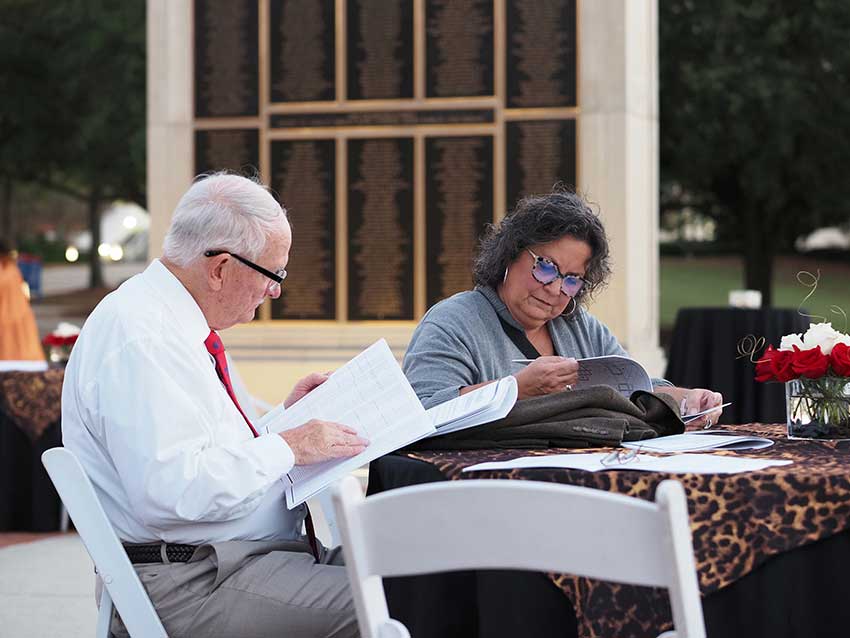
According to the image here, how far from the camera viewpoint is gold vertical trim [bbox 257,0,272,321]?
9773 mm

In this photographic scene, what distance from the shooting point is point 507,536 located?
6.88ft

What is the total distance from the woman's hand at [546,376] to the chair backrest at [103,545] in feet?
3.48

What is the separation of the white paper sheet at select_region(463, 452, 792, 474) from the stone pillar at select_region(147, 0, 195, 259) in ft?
24.1

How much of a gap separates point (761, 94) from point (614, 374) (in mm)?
15843

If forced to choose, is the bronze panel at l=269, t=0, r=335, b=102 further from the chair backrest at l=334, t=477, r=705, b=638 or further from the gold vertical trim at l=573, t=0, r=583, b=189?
the chair backrest at l=334, t=477, r=705, b=638

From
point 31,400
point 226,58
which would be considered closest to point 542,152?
point 226,58

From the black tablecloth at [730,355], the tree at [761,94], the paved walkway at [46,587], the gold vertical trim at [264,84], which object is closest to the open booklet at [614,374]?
the paved walkway at [46,587]

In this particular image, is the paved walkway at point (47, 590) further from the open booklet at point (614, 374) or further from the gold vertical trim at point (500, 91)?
the gold vertical trim at point (500, 91)

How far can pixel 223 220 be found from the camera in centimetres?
305

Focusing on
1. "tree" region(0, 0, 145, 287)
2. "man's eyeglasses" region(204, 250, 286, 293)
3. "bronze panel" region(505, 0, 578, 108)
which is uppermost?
"tree" region(0, 0, 145, 287)

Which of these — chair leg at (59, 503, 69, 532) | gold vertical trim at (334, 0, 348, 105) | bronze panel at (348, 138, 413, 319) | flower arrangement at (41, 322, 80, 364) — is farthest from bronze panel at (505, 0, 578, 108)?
chair leg at (59, 503, 69, 532)

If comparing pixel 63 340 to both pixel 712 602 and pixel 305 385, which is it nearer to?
pixel 305 385

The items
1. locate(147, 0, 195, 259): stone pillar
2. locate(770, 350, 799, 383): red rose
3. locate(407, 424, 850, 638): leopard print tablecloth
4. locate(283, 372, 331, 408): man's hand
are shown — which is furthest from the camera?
locate(147, 0, 195, 259): stone pillar

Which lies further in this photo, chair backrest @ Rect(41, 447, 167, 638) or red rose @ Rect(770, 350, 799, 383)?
red rose @ Rect(770, 350, 799, 383)
